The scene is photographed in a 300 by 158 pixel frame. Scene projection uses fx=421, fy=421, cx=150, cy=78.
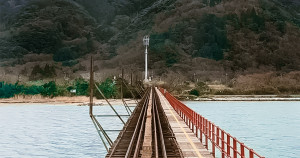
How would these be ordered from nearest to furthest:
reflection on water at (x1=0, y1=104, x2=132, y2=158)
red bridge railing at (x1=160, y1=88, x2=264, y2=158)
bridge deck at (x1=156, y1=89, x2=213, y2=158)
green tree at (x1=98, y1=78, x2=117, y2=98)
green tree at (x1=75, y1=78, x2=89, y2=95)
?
red bridge railing at (x1=160, y1=88, x2=264, y2=158), bridge deck at (x1=156, y1=89, x2=213, y2=158), reflection on water at (x1=0, y1=104, x2=132, y2=158), green tree at (x1=98, y1=78, x2=117, y2=98), green tree at (x1=75, y1=78, x2=89, y2=95)

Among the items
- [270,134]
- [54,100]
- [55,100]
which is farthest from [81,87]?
[270,134]

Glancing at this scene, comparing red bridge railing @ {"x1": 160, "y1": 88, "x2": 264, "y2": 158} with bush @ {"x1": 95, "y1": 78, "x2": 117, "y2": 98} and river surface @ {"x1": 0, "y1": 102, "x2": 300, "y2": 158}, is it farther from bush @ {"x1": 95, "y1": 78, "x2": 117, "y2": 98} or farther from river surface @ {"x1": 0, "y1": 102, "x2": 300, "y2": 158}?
bush @ {"x1": 95, "y1": 78, "x2": 117, "y2": 98}

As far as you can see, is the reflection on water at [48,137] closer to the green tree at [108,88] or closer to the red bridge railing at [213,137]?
the red bridge railing at [213,137]

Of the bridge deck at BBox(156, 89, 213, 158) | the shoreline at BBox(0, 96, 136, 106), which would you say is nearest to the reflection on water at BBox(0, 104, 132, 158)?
the bridge deck at BBox(156, 89, 213, 158)

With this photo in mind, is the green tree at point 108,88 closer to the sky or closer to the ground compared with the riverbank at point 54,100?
closer to the sky

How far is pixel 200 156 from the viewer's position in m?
22.7

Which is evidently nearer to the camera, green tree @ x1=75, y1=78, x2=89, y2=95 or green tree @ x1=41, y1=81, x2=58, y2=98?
green tree @ x1=75, y1=78, x2=89, y2=95

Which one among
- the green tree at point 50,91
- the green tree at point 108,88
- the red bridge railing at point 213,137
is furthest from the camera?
the green tree at point 50,91

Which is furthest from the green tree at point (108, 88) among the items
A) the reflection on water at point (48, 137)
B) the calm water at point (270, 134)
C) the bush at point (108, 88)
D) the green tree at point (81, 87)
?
the calm water at point (270, 134)

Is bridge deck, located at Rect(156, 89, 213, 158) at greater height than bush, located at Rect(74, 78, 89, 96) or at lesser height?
lesser

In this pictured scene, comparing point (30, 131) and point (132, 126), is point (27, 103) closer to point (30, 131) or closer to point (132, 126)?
point (30, 131)

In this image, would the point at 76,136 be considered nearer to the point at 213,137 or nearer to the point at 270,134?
the point at 270,134

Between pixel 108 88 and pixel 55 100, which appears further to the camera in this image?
pixel 55 100

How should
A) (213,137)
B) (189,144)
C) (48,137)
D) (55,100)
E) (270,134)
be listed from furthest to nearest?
(55,100) → (270,134) → (48,137) → (189,144) → (213,137)
